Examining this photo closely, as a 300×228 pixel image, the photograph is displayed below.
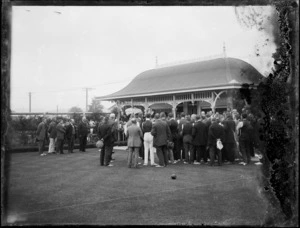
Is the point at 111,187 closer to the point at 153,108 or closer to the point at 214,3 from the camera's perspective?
the point at 214,3

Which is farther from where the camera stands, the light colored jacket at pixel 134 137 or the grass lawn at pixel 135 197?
the light colored jacket at pixel 134 137

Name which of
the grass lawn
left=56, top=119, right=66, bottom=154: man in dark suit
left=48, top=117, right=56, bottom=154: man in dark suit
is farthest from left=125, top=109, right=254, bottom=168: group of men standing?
left=48, top=117, right=56, bottom=154: man in dark suit

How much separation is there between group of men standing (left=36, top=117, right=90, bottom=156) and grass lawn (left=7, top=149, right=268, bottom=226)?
Answer: 445 cm

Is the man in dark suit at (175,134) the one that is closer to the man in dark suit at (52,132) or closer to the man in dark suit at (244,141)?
the man in dark suit at (244,141)

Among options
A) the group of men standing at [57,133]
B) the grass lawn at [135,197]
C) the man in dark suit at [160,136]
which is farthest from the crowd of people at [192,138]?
the group of men standing at [57,133]

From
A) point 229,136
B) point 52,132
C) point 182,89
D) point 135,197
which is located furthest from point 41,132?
point 135,197

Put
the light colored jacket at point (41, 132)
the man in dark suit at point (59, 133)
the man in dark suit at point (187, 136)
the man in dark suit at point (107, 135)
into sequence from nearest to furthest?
1. the man in dark suit at point (107, 135)
2. the man in dark suit at point (187, 136)
3. the light colored jacket at point (41, 132)
4. the man in dark suit at point (59, 133)

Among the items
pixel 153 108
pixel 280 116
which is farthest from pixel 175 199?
pixel 153 108

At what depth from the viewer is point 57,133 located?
591 inches

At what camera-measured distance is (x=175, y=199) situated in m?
5.92

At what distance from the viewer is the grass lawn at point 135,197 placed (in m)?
4.15

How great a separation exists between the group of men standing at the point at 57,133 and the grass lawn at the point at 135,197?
445 cm

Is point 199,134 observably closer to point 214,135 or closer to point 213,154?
point 214,135

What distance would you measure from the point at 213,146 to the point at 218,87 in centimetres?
449
